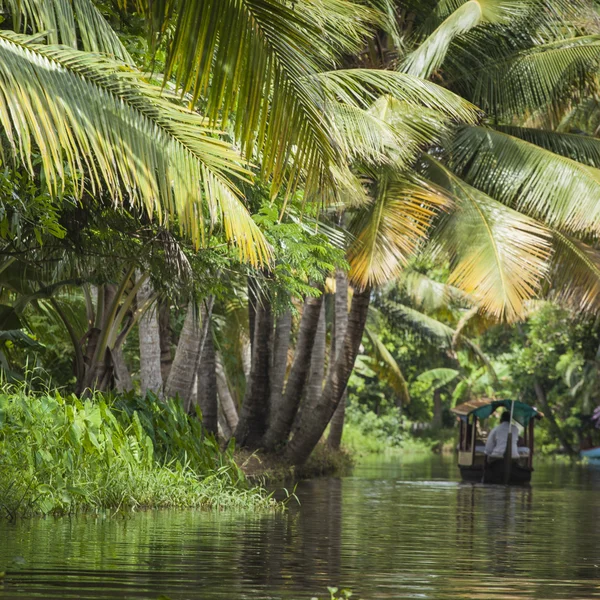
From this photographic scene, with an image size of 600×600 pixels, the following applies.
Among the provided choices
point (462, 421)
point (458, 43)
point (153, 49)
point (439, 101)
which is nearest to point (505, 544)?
point (153, 49)

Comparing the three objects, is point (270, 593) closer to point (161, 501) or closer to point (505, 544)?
point (505, 544)

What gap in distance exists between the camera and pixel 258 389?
68.4 feet

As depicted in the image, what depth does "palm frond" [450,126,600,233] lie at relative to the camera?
16.2 metres

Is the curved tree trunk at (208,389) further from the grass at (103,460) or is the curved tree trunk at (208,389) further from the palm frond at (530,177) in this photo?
the grass at (103,460)

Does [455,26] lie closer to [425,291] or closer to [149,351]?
[149,351]

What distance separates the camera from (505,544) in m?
9.20

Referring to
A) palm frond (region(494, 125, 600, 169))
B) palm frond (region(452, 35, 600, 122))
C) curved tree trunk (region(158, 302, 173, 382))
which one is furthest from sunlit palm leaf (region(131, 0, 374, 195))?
curved tree trunk (region(158, 302, 173, 382))

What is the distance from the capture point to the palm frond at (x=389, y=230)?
1561 centimetres

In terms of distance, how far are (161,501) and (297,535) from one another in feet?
6.97

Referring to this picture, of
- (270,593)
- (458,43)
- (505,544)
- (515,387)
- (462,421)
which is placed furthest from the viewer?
(515,387)

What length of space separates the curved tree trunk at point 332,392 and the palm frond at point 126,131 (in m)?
11.6

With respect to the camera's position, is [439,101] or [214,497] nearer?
[214,497]

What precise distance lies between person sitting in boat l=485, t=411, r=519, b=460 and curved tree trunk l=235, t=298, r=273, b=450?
5100mm

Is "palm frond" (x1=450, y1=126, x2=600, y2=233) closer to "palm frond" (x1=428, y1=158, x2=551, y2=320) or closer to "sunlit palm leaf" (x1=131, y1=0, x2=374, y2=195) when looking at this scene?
"palm frond" (x1=428, y1=158, x2=551, y2=320)
